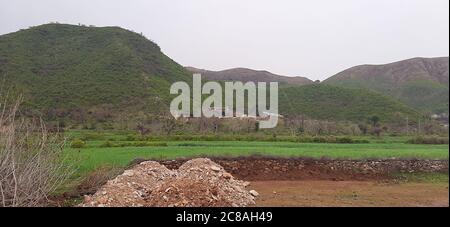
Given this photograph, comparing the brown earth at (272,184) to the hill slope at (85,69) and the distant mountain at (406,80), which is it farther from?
the distant mountain at (406,80)

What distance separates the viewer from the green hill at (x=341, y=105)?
48.2 m

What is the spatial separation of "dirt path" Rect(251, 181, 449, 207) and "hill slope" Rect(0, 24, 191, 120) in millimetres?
24767

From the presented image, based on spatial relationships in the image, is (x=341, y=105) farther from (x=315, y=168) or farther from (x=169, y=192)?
(x=169, y=192)

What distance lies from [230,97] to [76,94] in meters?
17.0

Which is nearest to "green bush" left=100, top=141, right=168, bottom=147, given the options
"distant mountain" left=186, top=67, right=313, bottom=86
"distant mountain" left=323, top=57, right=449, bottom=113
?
"distant mountain" left=323, top=57, right=449, bottom=113

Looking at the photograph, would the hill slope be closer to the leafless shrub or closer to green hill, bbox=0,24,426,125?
green hill, bbox=0,24,426,125

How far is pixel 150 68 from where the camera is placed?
5134cm

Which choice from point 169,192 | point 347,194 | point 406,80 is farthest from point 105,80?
point 406,80

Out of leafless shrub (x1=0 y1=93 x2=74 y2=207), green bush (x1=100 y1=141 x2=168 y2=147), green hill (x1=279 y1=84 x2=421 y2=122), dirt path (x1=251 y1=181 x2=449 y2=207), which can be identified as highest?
green hill (x1=279 y1=84 x2=421 y2=122)

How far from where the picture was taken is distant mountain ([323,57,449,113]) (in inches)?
2346

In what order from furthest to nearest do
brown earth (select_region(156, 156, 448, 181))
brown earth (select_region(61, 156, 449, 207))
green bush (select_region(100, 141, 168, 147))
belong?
green bush (select_region(100, 141, 168, 147))
brown earth (select_region(156, 156, 448, 181))
brown earth (select_region(61, 156, 449, 207))

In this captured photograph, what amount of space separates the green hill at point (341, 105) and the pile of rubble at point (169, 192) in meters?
34.7

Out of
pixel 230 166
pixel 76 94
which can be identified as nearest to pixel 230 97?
pixel 76 94

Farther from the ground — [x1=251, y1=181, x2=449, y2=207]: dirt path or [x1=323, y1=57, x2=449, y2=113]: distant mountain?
[x1=323, y1=57, x2=449, y2=113]: distant mountain
